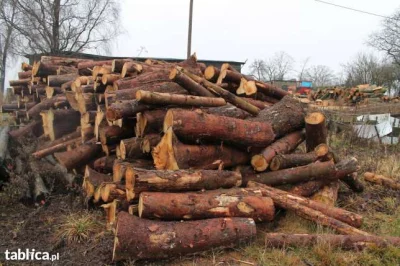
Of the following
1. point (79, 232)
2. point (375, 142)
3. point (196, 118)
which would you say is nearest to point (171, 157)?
point (196, 118)

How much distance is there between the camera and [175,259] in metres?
3.91

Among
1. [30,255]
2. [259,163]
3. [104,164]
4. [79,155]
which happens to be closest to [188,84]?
[259,163]

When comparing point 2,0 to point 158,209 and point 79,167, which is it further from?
point 158,209

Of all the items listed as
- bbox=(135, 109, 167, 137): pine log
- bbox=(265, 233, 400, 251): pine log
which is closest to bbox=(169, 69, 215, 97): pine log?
bbox=(135, 109, 167, 137): pine log

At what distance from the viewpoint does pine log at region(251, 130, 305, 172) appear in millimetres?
5212

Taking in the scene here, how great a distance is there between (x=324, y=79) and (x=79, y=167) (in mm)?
58400

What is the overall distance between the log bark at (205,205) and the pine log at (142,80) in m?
2.53

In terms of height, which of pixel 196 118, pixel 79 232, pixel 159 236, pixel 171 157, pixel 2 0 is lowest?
pixel 79 232

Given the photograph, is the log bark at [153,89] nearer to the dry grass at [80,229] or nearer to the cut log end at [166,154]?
the cut log end at [166,154]

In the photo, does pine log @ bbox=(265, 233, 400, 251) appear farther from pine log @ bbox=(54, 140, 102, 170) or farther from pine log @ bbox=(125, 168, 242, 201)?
pine log @ bbox=(54, 140, 102, 170)

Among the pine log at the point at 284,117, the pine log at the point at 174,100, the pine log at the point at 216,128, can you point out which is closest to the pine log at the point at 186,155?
the pine log at the point at 216,128

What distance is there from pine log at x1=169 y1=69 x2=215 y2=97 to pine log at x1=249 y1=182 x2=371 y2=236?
1606mm

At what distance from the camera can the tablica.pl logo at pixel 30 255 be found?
4.14 m

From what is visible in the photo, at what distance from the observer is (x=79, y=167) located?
641cm
